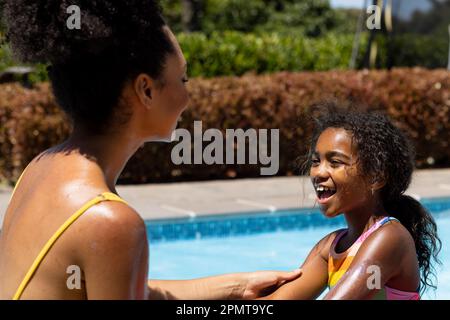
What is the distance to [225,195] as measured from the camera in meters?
9.51

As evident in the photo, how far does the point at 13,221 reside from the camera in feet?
5.76

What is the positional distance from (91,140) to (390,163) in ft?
4.72

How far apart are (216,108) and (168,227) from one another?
2955 millimetres

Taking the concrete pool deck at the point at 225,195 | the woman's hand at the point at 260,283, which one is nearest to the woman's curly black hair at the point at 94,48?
the woman's hand at the point at 260,283

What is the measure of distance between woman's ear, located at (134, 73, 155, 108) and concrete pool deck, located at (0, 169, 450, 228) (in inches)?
249

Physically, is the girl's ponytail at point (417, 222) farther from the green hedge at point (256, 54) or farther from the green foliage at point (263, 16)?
the green foliage at point (263, 16)

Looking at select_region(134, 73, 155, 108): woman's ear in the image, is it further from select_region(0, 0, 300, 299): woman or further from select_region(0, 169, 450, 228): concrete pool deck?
select_region(0, 169, 450, 228): concrete pool deck

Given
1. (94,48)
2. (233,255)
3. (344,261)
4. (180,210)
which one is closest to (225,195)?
(180,210)

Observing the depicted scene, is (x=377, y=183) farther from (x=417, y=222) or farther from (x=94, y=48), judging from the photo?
(x=94, y=48)

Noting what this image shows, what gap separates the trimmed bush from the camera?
1002 centimetres

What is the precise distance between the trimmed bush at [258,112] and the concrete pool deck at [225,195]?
1.15 ft

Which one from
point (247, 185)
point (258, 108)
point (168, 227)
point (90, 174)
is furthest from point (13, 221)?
point (258, 108)
